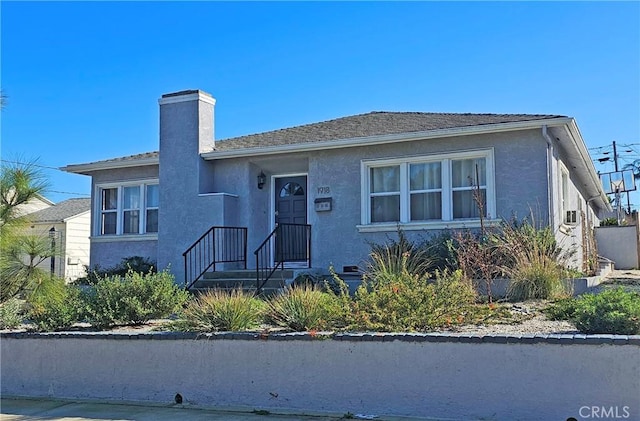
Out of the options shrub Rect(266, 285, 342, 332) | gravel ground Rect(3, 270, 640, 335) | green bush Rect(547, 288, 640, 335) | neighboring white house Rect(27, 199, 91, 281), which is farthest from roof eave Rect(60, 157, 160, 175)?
green bush Rect(547, 288, 640, 335)

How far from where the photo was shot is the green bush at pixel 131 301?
8.84m

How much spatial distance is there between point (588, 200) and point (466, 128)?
12.3 meters

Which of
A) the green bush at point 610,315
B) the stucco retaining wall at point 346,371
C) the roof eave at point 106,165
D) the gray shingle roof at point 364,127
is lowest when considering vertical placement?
the stucco retaining wall at point 346,371

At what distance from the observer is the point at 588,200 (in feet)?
73.1

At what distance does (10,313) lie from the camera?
30.7ft

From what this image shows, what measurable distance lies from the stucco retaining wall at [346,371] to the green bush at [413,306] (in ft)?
1.89

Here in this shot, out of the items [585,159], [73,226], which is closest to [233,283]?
[585,159]

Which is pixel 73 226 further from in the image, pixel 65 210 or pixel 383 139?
pixel 383 139

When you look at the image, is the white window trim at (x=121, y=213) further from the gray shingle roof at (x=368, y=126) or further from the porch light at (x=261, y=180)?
the porch light at (x=261, y=180)

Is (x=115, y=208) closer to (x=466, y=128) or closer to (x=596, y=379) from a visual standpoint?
(x=466, y=128)

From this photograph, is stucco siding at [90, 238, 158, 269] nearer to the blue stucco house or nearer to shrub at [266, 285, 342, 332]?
the blue stucco house

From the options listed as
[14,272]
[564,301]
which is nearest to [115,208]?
[14,272]

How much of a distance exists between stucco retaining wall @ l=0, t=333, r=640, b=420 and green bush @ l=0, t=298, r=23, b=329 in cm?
62

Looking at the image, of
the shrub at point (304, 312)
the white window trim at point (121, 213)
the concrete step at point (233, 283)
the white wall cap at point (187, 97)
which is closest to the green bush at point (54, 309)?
the shrub at point (304, 312)
